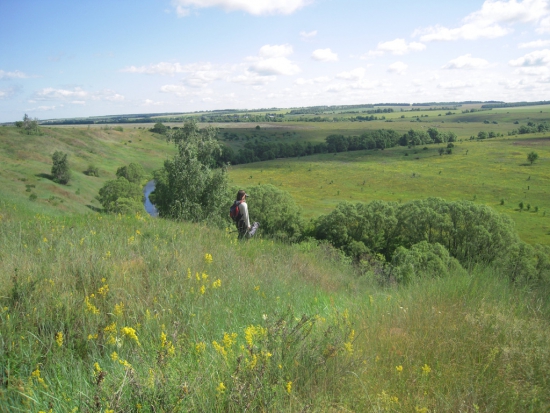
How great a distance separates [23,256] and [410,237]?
4599cm

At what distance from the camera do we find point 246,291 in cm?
511

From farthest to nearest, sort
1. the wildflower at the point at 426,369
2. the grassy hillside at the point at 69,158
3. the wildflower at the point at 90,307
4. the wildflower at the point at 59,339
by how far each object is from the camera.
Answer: the grassy hillside at the point at 69,158 < the wildflower at the point at 90,307 < the wildflower at the point at 59,339 < the wildflower at the point at 426,369

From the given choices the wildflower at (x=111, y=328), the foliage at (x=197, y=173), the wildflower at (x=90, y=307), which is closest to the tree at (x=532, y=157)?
the foliage at (x=197, y=173)

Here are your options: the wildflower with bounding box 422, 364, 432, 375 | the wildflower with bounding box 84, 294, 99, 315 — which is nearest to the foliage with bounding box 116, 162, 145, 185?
the wildflower with bounding box 84, 294, 99, 315

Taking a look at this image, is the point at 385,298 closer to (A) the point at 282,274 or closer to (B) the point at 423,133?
(A) the point at 282,274

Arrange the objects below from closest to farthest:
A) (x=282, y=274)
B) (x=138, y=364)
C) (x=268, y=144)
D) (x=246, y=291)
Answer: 1. (x=138, y=364)
2. (x=246, y=291)
3. (x=282, y=274)
4. (x=268, y=144)

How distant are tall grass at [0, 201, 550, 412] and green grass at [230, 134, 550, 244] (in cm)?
6623

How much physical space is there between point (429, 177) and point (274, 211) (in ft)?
232

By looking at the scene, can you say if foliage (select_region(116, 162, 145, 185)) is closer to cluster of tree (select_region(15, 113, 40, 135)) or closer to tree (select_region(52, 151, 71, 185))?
tree (select_region(52, 151, 71, 185))

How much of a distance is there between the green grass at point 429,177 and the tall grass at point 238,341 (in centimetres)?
6623

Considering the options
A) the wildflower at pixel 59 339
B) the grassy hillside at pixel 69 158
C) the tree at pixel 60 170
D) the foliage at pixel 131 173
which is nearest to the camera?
the wildflower at pixel 59 339

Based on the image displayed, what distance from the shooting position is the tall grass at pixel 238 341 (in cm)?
271

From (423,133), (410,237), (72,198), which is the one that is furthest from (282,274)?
(423,133)

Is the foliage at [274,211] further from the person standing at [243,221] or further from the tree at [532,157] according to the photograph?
the tree at [532,157]
